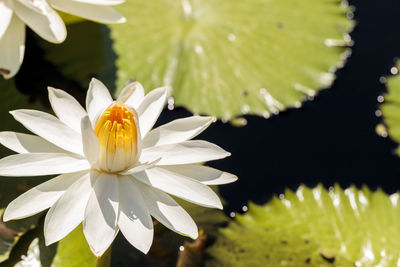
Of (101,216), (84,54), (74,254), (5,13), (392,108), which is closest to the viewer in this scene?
(101,216)

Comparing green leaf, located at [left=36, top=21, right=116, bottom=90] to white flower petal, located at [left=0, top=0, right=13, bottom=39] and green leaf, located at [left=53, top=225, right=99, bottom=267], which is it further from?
green leaf, located at [left=53, top=225, right=99, bottom=267]

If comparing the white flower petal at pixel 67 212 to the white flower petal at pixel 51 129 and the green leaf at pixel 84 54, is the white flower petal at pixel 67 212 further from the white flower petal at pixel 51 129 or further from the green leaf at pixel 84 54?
the green leaf at pixel 84 54

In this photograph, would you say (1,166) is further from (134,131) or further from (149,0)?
(149,0)

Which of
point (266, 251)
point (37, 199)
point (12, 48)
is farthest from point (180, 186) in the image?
point (12, 48)

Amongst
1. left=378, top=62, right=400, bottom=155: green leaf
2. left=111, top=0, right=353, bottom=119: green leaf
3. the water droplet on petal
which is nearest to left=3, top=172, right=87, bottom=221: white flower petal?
left=111, top=0, right=353, bottom=119: green leaf

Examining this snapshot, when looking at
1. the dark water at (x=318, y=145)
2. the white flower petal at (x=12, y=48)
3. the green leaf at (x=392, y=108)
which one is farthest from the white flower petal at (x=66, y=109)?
the green leaf at (x=392, y=108)

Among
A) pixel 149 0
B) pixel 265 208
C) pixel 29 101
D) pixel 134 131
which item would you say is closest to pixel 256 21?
pixel 149 0

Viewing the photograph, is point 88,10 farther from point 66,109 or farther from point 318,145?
point 318,145
